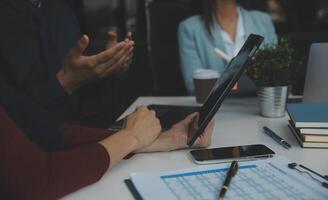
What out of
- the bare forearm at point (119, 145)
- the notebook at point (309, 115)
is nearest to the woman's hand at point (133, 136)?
the bare forearm at point (119, 145)

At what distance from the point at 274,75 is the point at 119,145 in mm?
608

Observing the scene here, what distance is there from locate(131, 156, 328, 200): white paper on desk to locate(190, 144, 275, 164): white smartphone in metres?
0.03

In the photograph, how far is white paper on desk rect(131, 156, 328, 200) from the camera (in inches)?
34.2

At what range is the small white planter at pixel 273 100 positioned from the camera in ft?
4.70

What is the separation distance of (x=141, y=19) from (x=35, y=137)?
3001 millimetres

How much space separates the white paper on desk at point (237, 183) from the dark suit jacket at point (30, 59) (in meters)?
0.69

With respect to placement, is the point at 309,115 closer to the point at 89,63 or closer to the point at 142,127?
the point at 142,127

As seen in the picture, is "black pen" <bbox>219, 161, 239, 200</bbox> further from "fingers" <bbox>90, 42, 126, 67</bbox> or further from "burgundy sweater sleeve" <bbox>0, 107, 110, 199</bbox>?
"fingers" <bbox>90, 42, 126, 67</bbox>

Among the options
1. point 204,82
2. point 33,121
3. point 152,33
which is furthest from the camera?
point 152,33

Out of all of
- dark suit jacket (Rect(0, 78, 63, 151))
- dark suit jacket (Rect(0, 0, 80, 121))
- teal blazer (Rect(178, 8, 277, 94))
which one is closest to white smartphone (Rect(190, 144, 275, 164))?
dark suit jacket (Rect(0, 78, 63, 151))

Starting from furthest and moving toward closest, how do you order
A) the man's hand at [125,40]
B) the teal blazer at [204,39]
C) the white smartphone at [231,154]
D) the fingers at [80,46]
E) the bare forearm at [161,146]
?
the teal blazer at [204,39] → the man's hand at [125,40] → the fingers at [80,46] → the bare forearm at [161,146] → the white smartphone at [231,154]

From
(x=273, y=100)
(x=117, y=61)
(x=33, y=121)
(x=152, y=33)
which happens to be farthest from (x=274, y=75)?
(x=152, y=33)

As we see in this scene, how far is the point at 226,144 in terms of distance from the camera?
122 centimetres

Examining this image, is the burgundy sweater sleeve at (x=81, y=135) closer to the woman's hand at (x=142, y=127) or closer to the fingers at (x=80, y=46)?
the woman's hand at (x=142, y=127)
